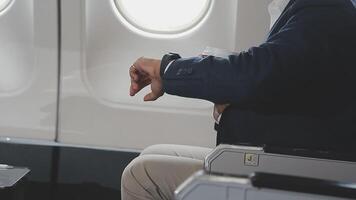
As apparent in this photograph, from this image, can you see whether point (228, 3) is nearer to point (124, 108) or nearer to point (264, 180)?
point (124, 108)

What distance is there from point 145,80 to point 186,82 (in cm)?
33

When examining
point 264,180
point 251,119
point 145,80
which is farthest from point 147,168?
point 264,180

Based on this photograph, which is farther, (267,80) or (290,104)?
(290,104)

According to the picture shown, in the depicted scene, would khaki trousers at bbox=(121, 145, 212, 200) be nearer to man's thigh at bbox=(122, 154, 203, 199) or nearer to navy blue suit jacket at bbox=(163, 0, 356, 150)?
man's thigh at bbox=(122, 154, 203, 199)

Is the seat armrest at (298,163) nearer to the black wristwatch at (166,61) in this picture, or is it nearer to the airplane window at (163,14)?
the black wristwatch at (166,61)

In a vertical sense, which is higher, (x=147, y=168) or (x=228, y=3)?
(x=228, y=3)

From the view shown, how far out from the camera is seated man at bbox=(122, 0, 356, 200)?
121 cm

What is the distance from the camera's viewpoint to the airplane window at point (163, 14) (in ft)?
9.32

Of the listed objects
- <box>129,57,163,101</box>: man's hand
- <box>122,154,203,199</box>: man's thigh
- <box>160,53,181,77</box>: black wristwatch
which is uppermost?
<box>160,53,181,77</box>: black wristwatch

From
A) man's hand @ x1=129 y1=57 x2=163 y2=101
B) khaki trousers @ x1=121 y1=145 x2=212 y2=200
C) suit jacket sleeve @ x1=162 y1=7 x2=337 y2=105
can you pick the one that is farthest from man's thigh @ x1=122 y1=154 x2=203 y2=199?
suit jacket sleeve @ x1=162 y1=7 x2=337 y2=105

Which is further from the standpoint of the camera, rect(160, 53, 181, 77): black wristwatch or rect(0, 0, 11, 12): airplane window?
rect(0, 0, 11, 12): airplane window

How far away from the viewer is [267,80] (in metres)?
1.21

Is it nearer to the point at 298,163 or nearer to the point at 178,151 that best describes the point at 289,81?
the point at 298,163

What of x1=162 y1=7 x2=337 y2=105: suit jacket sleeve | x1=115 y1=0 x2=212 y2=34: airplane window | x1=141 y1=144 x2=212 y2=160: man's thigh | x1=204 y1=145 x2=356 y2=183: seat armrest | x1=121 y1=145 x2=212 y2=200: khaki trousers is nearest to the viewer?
x1=162 y1=7 x2=337 y2=105: suit jacket sleeve
